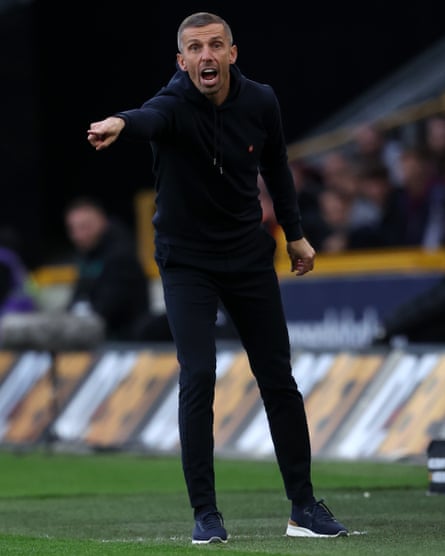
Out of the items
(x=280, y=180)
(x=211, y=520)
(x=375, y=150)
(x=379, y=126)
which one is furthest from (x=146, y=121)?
(x=379, y=126)

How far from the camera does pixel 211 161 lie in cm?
691

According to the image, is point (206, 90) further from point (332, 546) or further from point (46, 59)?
point (46, 59)

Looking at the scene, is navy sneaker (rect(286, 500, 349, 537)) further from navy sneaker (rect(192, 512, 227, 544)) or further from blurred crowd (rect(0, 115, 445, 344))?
blurred crowd (rect(0, 115, 445, 344))

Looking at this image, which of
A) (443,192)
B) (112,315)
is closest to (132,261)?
(112,315)

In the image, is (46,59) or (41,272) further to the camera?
(46,59)

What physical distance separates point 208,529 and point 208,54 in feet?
6.19

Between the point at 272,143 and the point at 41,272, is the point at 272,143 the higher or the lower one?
the higher one

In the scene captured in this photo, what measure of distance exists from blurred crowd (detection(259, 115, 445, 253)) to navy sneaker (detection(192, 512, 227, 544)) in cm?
770

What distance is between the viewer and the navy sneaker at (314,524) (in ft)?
22.9

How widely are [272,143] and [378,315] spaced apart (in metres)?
7.78

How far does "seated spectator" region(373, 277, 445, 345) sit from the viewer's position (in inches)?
523

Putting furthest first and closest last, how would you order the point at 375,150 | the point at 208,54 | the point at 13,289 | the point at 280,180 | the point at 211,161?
the point at 375,150 < the point at 13,289 < the point at 280,180 < the point at 211,161 < the point at 208,54

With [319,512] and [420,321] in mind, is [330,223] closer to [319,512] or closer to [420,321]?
[420,321]

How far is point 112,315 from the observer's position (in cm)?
1541
